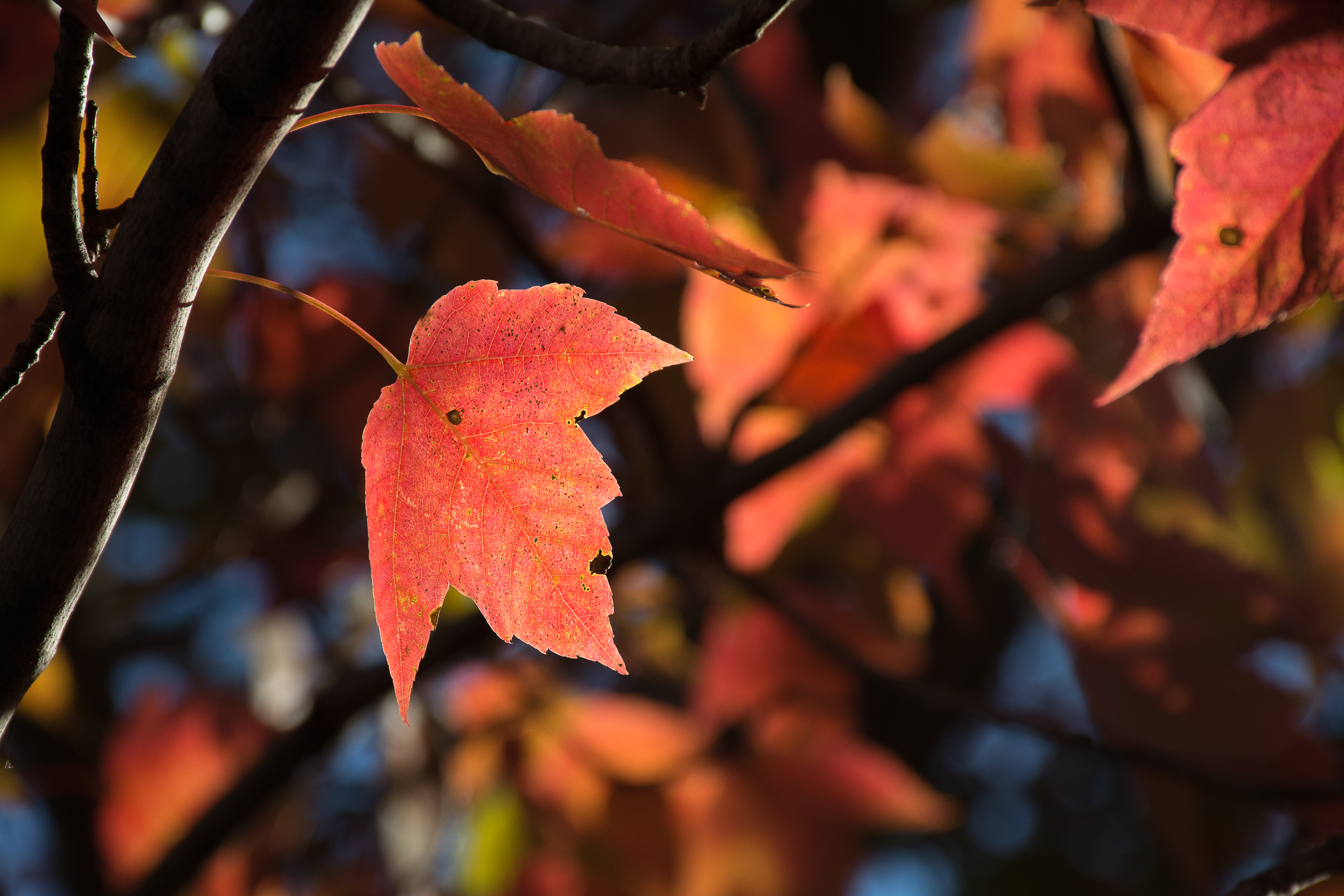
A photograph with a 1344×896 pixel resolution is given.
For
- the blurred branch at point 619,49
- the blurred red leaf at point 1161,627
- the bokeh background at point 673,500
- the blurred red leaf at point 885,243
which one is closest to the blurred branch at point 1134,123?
the bokeh background at point 673,500

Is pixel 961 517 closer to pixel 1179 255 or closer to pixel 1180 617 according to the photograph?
pixel 1180 617

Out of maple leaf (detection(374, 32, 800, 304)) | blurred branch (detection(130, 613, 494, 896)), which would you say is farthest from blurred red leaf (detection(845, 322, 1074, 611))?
maple leaf (detection(374, 32, 800, 304))

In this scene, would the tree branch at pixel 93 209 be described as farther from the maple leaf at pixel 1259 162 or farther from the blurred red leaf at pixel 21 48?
the blurred red leaf at pixel 21 48

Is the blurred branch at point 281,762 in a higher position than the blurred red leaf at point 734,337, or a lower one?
lower

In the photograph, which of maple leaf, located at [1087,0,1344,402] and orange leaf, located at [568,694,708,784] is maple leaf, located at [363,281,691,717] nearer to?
maple leaf, located at [1087,0,1344,402]

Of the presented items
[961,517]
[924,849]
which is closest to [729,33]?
[961,517]

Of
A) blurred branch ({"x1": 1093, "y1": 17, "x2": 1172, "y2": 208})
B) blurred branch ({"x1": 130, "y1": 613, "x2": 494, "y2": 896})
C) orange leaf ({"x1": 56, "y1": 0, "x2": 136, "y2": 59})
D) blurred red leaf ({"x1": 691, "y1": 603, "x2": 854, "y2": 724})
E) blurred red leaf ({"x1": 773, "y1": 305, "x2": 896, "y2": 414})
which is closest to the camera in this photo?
orange leaf ({"x1": 56, "y1": 0, "x2": 136, "y2": 59})

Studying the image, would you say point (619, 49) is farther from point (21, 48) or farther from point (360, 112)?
point (21, 48)
